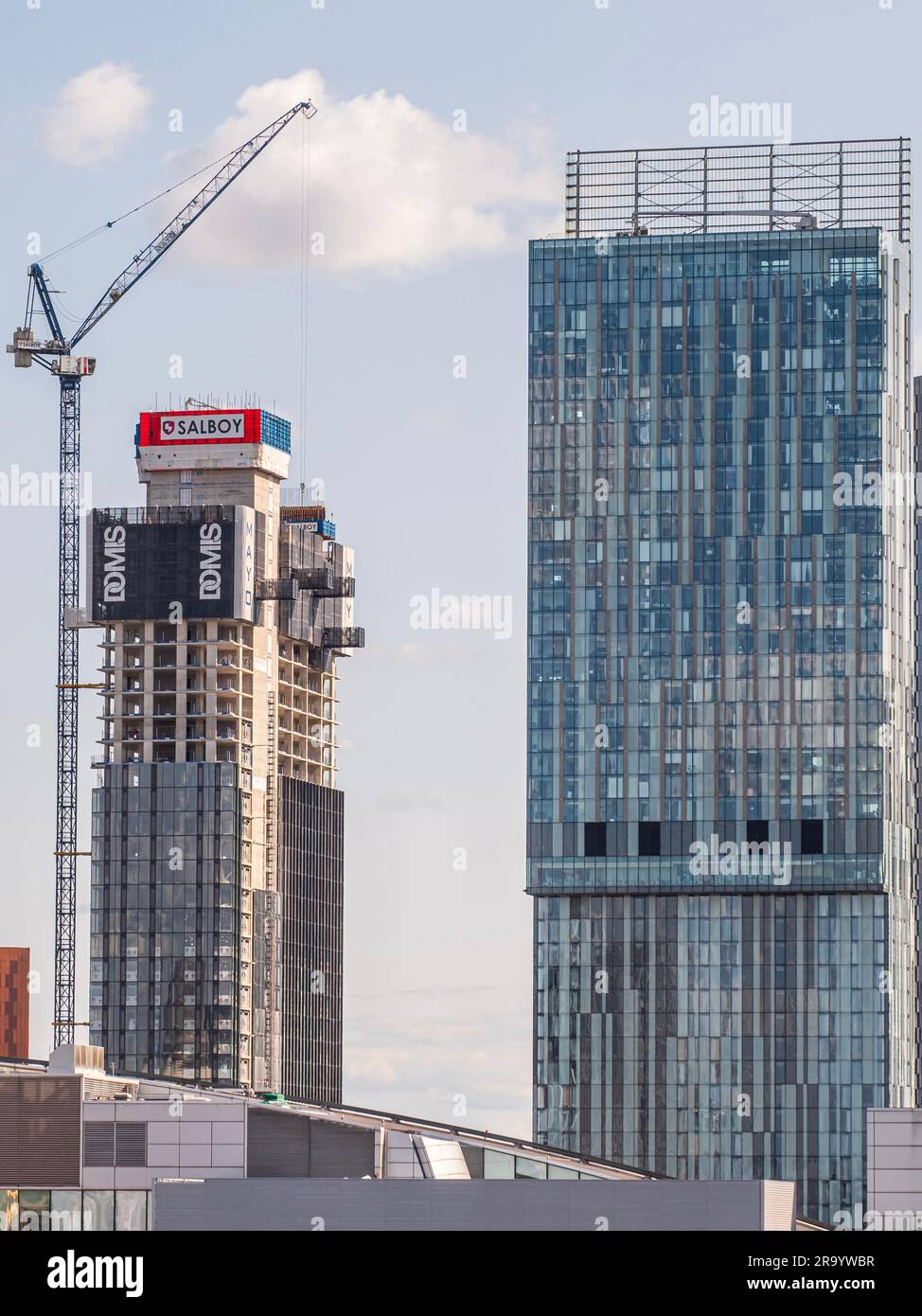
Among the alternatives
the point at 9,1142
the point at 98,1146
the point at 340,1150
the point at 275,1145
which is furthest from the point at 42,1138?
the point at 340,1150

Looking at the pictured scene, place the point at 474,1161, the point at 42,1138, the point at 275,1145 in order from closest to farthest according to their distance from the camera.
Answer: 1. the point at 42,1138
2. the point at 275,1145
3. the point at 474,1161

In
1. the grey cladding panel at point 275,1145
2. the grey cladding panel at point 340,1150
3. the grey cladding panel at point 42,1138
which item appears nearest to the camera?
the grey cladding panel at point 42,1138

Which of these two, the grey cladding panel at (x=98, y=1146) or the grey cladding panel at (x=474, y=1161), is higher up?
the grey cladding panel at (x=98, y=1146)

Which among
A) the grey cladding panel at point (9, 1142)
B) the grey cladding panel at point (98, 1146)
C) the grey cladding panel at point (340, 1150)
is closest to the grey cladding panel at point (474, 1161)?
the grey cladding panel at point (340, 1150)

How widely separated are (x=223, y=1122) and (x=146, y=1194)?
15.3 feet

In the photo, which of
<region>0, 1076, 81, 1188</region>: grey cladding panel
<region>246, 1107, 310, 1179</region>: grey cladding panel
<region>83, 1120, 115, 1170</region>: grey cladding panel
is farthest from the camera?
<region>246, 1107, 310, 1179</region>: grey cladding panel

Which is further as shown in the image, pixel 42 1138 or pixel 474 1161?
pixel 474 1161

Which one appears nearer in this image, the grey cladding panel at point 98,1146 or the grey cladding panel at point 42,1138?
the grey cladding panel at point 98,1146

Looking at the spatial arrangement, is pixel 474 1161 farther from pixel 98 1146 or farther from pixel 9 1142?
pixel 9 1142

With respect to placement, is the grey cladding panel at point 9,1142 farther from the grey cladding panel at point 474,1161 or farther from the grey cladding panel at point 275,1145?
the grey cladding panel at point 474,1161

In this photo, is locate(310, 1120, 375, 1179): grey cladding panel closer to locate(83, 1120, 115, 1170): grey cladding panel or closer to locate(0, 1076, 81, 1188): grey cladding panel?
locate(83, 1120, 115, 1170): grey cladding panel

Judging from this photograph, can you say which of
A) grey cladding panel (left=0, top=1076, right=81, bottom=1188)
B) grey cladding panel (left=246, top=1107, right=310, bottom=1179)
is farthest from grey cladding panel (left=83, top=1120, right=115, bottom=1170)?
grey cladding panel (left=246, top=1107, right=310, bottom=1179)

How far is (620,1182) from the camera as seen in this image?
121 m
